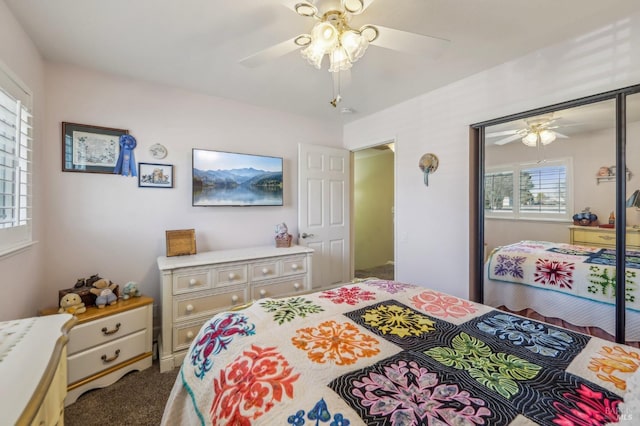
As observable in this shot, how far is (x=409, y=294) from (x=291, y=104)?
2.47 m

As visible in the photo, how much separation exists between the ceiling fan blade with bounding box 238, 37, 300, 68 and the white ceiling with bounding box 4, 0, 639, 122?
0.74ft

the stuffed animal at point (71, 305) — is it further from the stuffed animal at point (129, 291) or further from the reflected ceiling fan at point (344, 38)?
the reflected ceiling fan at point (344, 38)

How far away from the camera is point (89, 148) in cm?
230

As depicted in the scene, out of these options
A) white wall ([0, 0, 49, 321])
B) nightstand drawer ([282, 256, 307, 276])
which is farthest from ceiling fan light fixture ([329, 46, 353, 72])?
nightstand drawer ([282, 256, 307, 276])

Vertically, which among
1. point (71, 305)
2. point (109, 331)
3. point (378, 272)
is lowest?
point (378, 272)

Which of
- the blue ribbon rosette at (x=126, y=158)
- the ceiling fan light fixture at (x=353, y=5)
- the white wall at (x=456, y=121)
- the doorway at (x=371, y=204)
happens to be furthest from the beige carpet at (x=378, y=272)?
the ceiling fan light fixture at (x=353, y=5)

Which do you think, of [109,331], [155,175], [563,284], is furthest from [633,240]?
[155,175]

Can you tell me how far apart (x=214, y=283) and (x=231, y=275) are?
0.16m

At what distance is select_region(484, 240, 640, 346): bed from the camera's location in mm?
1813

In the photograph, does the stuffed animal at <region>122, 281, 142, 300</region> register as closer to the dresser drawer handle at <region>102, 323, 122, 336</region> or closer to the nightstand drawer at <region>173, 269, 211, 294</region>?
the dresser drawer handle at <region>102, 323, 122, 336</region>

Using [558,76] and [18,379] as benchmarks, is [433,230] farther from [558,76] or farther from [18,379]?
[18,379]

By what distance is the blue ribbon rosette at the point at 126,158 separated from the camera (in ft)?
7.91

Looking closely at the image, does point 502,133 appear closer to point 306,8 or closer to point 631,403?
point 306,8

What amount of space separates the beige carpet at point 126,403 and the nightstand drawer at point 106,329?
0.34m
